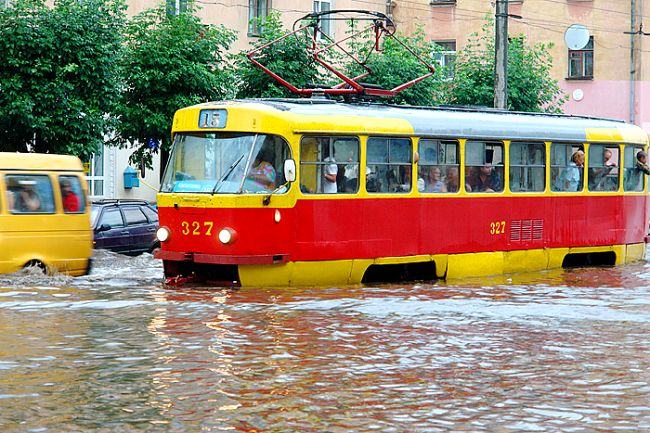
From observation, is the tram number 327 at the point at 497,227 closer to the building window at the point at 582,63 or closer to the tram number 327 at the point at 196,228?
the tram number 327 at the point at 196,228

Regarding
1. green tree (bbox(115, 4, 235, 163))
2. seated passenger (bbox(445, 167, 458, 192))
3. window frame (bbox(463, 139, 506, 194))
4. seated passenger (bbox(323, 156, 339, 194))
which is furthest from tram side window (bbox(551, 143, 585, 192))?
green tree (bbox(115, 4, 235, 163))

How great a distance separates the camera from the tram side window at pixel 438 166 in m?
20.7

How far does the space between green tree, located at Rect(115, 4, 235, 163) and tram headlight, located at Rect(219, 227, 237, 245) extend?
46.5 feet

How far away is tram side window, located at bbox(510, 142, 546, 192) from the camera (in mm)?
22438

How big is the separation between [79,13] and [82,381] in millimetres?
20008

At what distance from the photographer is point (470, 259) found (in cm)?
2162

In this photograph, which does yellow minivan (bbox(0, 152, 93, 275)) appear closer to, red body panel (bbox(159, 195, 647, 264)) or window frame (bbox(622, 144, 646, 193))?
red body panel (bbox(159, 195, 647, 264))

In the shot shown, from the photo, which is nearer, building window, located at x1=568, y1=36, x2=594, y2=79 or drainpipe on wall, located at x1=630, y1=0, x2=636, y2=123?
drainpipe on wall, located at x1=630, y1=0, x2=636, y2=123

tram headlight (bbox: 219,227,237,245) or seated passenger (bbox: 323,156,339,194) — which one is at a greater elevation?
seated passenger (bbox: 323,156,339,194)

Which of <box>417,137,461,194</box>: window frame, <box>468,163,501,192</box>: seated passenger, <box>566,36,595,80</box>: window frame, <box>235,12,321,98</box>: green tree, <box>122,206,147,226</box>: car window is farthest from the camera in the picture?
<box>566,36,595,80</box>: window frame

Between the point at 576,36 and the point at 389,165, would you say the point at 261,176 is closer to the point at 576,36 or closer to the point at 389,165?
the point at 389,165

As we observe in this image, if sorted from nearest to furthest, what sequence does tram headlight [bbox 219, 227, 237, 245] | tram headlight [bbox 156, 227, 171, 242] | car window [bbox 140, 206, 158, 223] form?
tram headlight [bbox 219, 227, 237, 245] → tram headlight [bbox 156, 227, 171, 242] → car window [bbox 140, 206, 158, 223]

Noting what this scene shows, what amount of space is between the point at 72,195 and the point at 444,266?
556 centimetres

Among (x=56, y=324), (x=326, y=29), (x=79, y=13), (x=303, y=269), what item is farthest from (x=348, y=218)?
(x=326, y=29)
